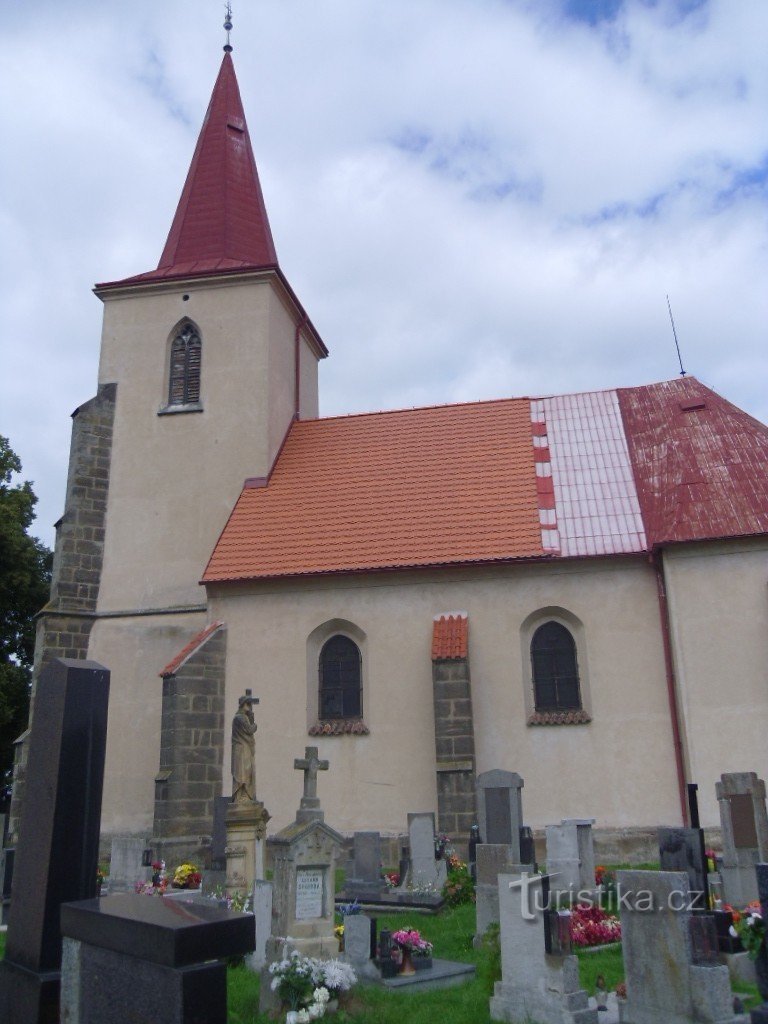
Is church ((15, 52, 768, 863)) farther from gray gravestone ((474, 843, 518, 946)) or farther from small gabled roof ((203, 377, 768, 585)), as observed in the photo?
Answer: gray gravestone ((474, 843, 518, 946))

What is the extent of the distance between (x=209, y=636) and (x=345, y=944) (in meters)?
8.78

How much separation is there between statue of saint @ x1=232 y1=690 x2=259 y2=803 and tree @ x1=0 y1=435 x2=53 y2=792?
1275 centimetres

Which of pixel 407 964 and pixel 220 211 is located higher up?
pixel 220 211

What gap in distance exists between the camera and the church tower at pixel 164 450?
54.2 feet

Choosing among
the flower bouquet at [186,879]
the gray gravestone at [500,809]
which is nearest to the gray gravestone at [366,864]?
the gray gravestone at [500,809]

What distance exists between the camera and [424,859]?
11.3 m

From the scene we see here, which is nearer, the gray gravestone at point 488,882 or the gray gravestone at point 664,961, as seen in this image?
the gray gravestone at point 664,961

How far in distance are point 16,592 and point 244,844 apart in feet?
55.6

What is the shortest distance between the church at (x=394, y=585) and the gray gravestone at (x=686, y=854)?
18.5ft

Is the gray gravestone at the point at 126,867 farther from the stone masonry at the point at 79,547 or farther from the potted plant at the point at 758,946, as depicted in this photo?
the potted plant at the point at 758,946

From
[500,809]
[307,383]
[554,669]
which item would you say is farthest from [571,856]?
[307,383]

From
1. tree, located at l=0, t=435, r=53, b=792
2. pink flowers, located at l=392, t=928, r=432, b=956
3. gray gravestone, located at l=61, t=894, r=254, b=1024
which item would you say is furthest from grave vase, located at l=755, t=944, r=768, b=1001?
tree, located at l=0, t=435, r=53, b=792

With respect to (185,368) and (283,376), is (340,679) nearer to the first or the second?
(283,376)

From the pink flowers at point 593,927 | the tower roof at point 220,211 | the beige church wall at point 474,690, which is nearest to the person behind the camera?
the pink flowers at point 593,927
